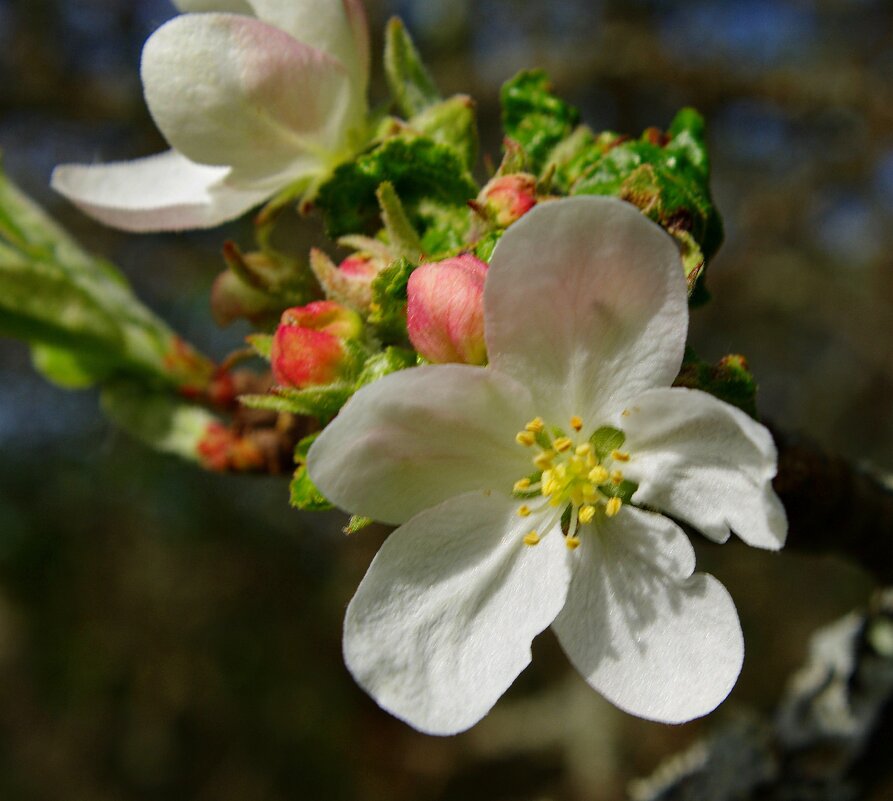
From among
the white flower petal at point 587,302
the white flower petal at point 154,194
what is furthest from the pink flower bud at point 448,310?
the white flower petal at point 154,194

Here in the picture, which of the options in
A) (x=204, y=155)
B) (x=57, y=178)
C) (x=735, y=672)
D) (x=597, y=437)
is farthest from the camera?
(x=57, y=178)

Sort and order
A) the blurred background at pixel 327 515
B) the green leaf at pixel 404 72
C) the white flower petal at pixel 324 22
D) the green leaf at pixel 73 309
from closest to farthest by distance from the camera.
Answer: the white flower petal at pixel 324 22 < the green leaf at pixel 404 72 < the green leaf at pixel 73 309 < the blurred background at pixel 327 515

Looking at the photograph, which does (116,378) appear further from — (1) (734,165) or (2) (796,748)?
(1) (734,165)

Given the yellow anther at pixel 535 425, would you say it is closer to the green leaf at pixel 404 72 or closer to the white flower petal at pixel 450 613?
the white flower petal at pixel 450 613

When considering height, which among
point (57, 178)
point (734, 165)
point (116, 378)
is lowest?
point (734, 165)

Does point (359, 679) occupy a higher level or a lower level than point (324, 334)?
→ lower

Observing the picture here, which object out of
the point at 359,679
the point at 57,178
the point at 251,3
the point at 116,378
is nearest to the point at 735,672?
the point at 359,679

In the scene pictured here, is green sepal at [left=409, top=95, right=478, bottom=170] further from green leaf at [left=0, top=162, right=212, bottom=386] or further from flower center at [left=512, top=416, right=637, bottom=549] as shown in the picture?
green leaf at [left=0, top=162, right=212, bottom=386]
